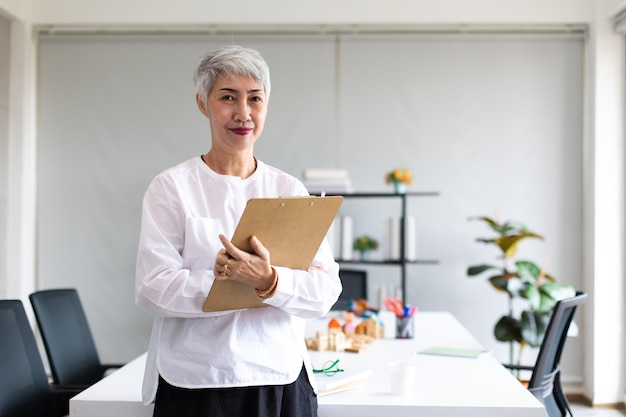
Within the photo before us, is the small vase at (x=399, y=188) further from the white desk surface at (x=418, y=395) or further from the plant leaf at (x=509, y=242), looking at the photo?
the white desk surface at (x=418, y=395)

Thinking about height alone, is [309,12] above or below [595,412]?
above

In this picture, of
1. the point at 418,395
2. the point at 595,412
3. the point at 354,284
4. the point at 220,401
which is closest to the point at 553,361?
the point at 418,395

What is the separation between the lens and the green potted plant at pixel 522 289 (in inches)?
167

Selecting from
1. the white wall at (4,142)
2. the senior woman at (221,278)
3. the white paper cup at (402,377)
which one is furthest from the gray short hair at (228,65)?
the white wall at (4,142)

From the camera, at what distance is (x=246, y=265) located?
1.47m

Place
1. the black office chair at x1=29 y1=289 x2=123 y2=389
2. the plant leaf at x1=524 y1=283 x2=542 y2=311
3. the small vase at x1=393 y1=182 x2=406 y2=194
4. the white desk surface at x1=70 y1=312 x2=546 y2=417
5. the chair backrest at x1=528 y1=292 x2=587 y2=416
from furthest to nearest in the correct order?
the small vase at x1=393 y1=182 x2=406 y2=194 < the plant leaf at x1=524 y1=283 x2=542 y2=311 < the black office chair at x1=29 y1=289 x2=123 y2=389 < the chair backrest at x1=528 y1=292 x2=587 y2=416 < the white desk surface at x1=70 y1=312 x2=546 y2=417

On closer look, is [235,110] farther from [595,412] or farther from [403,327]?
[595,412]

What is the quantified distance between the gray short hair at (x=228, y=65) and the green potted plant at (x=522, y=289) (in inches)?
119

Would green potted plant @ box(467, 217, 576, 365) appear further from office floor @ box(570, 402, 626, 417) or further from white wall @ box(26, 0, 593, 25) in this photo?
white wall @ box(26, 0, 593, 25)

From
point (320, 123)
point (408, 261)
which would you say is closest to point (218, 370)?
point (408, 261)

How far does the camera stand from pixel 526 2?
190 inches

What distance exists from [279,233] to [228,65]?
0.40 meters

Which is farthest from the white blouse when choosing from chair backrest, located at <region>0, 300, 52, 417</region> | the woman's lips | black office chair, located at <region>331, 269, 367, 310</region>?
black office chair, located at <region>331, 269, 367, 310</region>

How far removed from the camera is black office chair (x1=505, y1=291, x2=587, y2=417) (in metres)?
2.41
